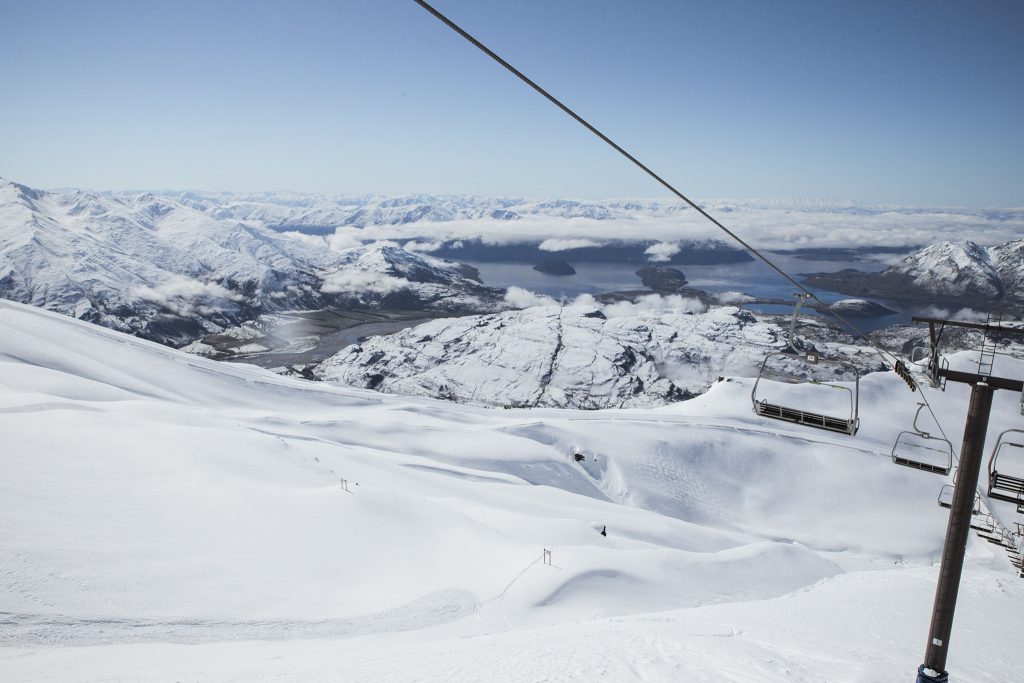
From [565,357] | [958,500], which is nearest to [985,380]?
[958,500]

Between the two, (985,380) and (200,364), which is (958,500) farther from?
(200,364)

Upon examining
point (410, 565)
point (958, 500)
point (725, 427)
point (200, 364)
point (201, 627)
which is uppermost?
point (958, 500)

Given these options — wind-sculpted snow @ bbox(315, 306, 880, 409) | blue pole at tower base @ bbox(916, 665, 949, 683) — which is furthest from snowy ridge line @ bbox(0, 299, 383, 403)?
wind-sculpted snow @ bbox(315, 306, 880, 409)

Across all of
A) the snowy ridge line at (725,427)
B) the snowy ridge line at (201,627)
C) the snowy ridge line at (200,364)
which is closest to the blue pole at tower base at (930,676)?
the snowy ridge line at (201,627)

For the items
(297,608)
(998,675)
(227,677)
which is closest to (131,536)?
(297,608)

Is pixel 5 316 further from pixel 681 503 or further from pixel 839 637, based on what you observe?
pixel 839 637
